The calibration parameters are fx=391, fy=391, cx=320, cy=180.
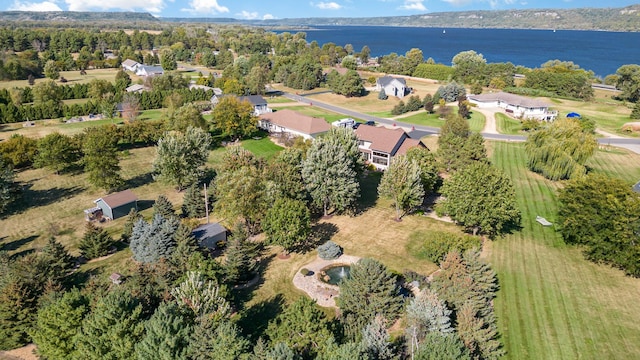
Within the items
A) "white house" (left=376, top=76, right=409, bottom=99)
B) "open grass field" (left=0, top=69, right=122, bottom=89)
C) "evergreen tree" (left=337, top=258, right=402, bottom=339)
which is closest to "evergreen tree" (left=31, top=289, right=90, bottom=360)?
"evergreen tree" (left=337, top=258, right=402, bottom=339)

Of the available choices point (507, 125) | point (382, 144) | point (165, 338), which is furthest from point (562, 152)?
point (165, 338)

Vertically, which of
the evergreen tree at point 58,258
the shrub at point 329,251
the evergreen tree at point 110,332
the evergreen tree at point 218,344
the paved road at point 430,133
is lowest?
the evergreen tree at point 58,258

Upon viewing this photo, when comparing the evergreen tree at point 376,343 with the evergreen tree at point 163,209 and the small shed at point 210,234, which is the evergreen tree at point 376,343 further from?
the evergreen tree at point 163,209

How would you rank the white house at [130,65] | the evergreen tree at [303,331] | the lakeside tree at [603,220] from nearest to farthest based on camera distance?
the evergreen tree at [303,331], the lakeside tree at [603,220], the white house at [130,65]

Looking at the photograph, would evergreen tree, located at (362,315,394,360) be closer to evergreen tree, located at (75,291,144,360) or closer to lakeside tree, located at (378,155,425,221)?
evergreen tree, located at (75,291,144,360)

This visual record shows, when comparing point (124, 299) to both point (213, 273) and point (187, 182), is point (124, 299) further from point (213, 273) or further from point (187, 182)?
point (187, 182)

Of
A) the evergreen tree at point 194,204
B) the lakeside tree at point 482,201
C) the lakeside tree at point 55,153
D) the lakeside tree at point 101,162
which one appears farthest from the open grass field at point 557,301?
the lakeside tree at point 55,153

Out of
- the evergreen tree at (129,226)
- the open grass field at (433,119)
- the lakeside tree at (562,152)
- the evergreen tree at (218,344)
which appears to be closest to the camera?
the evergreen tree at (218,344)
